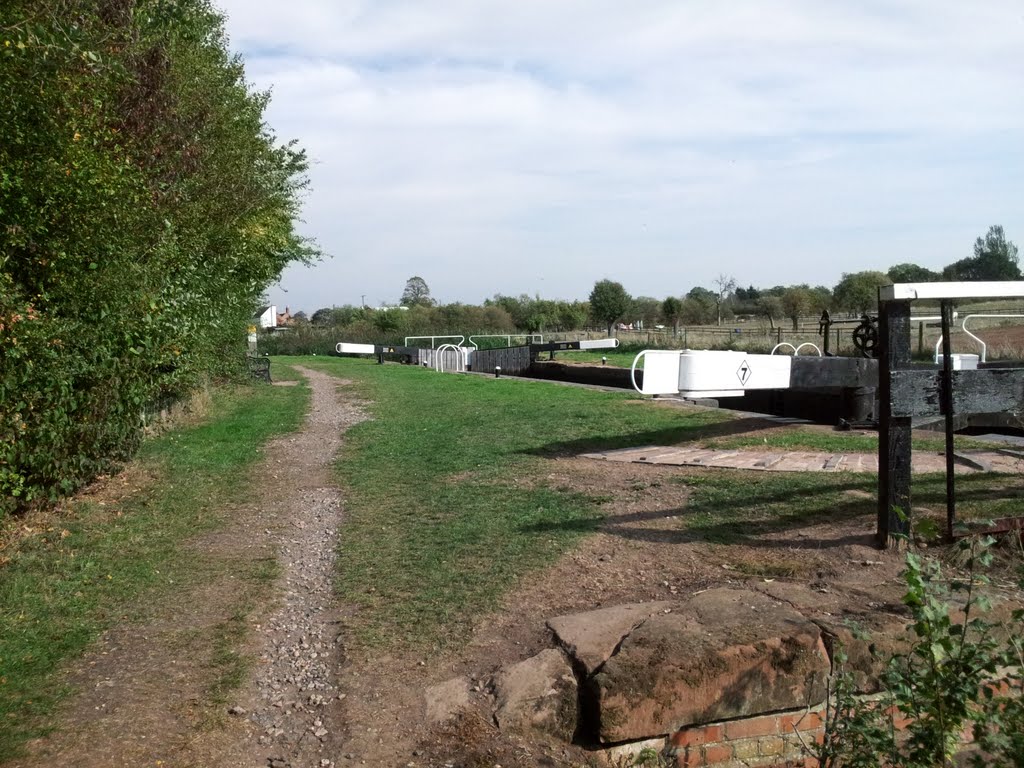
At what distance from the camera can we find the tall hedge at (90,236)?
5.73m

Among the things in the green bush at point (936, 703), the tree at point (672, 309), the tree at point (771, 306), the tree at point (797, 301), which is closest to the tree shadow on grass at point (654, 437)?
the green bush at point (936, 703)

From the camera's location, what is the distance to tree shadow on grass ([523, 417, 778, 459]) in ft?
30.0

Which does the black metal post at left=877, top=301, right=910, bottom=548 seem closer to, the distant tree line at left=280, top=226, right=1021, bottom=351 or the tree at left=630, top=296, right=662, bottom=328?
the distant tree line at left=280, top=226, right=1021, bottom=351

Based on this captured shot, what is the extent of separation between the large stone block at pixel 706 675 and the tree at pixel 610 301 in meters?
52.2

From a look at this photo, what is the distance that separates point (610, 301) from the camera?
5625cm

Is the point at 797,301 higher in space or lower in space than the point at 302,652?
higher

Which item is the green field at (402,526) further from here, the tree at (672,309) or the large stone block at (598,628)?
the tree at (672,309)

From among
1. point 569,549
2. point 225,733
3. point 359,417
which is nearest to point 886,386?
point 569,549

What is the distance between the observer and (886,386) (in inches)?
188

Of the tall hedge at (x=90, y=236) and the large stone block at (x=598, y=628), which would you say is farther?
the tall hedge at (x=90, y=236)

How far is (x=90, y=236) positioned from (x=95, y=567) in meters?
2.45

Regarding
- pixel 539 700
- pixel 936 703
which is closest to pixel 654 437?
pixel 539 700

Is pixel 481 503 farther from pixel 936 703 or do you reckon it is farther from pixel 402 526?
pixel 936 703

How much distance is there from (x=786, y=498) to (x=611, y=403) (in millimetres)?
7663
